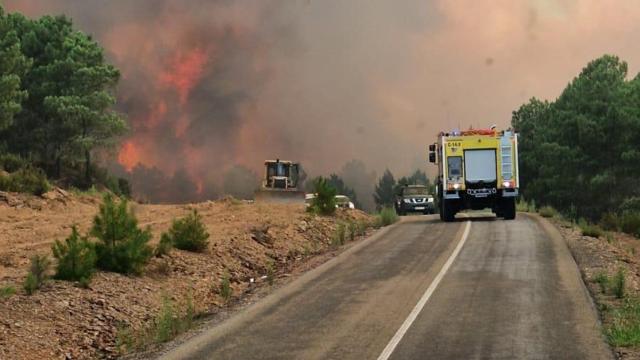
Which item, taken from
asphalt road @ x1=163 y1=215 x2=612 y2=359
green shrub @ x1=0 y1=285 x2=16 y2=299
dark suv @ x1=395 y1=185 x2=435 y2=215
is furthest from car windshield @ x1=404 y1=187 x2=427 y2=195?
green shrub @ x1=0 y1=285 x2=16 y2=299

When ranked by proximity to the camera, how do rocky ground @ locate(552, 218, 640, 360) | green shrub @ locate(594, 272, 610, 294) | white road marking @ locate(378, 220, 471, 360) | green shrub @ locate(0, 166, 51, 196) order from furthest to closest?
1. green shrub @ locate(0, 166, 51, 196)
2. green shrub @ locate(594, 272, 610, 294)
3. rocky ground @ locate(552, 218, 640, 360)
4. white road marking @ locate(378, 220, 471, 360)

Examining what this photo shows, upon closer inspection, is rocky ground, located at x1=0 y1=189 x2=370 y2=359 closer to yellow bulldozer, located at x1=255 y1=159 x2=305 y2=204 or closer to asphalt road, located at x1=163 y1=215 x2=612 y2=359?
asphalt road, located at x1=163 y1=215 x2=612 y2=359

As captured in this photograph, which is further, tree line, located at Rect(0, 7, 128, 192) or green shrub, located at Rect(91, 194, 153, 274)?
tree line, located at Rect(0, 7, 128, 192)

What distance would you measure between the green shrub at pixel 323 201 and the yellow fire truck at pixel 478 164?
474cm

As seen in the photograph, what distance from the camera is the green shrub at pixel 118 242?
52.5ft

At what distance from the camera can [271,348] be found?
1087cm

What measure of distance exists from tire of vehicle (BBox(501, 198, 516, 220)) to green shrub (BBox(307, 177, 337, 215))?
7.31 metres

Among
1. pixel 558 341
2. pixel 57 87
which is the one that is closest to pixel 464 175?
pixel 558 341

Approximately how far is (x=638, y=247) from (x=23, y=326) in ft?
74.4

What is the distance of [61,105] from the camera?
1858 inches

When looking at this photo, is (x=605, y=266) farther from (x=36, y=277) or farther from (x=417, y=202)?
(x=417, y=202)

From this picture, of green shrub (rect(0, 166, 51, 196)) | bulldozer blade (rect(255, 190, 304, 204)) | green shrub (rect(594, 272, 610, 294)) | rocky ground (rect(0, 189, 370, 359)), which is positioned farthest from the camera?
bulldozer blade (rect(255, 190, 304, 204))

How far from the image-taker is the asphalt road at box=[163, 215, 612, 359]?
34.4ft

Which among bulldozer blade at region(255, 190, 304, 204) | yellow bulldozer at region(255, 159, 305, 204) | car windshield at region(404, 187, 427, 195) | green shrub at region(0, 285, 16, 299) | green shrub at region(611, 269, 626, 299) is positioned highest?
yellow bulldozer at region(255, 159, 305, 204)
